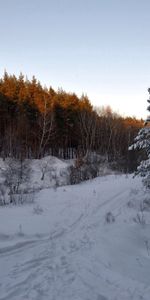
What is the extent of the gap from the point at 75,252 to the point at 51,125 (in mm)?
33949

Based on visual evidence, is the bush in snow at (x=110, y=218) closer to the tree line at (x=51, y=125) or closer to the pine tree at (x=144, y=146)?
the pine tree at (x=144, y=146)

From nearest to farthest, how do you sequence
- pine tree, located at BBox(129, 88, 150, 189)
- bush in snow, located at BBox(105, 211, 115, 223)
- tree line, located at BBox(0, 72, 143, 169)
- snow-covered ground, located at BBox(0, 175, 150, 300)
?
snow-covered ground, located at BBox(0, 175, 150, 300) → bush in snow, located at BBox(105, 211, 115, 223) → pine tree, located at BBox(129, 88, 150, 189) → tree line, located at BBox(0, 72, 143, 169)

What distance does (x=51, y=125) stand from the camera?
3969cm

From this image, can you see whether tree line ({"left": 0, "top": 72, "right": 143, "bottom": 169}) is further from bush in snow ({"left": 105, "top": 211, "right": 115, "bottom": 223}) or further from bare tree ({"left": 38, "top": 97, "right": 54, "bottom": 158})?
bush in snow ({"left": 105, "top": 211, "right": 115, "bottom": 223})

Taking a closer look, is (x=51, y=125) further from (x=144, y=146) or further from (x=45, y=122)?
(x=144, y=146)

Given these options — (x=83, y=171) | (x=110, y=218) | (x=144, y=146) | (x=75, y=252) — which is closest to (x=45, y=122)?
(x=83, y=171)

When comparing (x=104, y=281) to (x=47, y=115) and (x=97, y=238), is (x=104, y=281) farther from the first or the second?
(x=47, y=115)

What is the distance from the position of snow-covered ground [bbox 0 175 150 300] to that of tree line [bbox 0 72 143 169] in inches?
1056

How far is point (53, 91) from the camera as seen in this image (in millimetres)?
49875

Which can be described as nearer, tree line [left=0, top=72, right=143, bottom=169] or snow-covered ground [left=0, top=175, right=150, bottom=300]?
snow-covered ground [left=0, top=175, right=150, bottom=300]

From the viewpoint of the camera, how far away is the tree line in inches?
1561

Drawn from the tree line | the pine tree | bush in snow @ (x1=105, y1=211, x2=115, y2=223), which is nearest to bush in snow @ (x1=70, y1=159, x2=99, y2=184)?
the tree line

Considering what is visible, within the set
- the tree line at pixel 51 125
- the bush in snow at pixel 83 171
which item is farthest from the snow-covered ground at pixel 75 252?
the tree line at pixel 51 125

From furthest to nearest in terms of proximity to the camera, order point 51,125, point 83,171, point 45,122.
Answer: point 45,122, point 51,125, point 83,171
